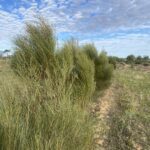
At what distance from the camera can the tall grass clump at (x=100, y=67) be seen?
50.1ft

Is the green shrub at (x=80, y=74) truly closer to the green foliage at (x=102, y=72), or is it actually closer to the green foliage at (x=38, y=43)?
the green foliage at (x=38, y=43)

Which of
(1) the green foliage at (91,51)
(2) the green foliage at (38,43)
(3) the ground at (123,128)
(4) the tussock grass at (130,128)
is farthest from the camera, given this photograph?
(1) the green foliage at (91,51)

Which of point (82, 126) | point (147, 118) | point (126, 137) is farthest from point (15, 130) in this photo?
point (147, 118)

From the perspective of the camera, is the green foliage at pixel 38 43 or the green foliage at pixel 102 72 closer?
the green foliage at pixel 38 43

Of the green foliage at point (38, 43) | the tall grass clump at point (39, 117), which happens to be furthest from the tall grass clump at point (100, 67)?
the tall grass clump at point (39, 117)

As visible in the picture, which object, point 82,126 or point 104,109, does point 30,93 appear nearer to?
point 82,126

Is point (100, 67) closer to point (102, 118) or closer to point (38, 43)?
point (102, 118)

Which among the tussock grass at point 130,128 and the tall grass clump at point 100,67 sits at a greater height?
the tall grass clump at point 100,67

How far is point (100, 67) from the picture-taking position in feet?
50.8

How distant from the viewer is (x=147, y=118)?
10391 mm

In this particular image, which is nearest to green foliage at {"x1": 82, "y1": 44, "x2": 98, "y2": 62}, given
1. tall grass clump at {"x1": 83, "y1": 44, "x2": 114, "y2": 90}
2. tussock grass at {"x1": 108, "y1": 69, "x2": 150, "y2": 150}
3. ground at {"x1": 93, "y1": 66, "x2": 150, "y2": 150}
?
tall grass clump at {"x1": 83, "y1": 44, "x2": 114, "y2": 90}

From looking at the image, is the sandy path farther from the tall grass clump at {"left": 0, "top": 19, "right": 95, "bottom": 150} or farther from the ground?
the tall grass clump at {"left": 0, "top": 19, "right": 95, "bottom": 150}

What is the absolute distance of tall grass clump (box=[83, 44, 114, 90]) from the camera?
15.3 meters

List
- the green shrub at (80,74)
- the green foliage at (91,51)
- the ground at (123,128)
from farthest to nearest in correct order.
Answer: the green foliage at (91,51) < the ground at (123,128) < the green shrub at (80,74)
